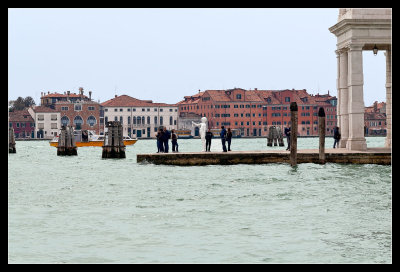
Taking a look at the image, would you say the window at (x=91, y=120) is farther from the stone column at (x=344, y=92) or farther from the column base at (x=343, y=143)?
the stone column at (x=344, y=92)

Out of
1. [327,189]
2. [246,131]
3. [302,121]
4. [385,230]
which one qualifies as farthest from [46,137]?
[385,230]

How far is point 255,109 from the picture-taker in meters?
163

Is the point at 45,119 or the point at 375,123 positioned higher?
the point at 45,119

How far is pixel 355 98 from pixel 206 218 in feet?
63.8

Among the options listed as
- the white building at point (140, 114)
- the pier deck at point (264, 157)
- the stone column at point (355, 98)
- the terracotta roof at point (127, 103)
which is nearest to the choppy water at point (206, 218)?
the pier deck at point (264, 157)

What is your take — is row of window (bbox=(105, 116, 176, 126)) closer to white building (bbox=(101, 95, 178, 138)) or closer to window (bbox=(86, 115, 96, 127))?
white building (bbox=(101, 95, 178, 138))

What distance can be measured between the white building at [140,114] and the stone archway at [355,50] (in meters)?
125

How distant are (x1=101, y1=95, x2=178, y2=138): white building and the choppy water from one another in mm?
128386

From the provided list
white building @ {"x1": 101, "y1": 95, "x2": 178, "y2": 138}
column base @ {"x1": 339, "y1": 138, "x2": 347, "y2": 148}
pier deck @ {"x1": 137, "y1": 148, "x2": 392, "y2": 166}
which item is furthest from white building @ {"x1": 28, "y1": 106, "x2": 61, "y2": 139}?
pier deck @ {"x1": 137, "y1": 148, "x2": 392, "y2": 166}

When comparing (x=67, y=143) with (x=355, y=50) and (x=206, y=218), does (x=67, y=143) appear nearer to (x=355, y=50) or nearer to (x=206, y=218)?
(x=355, y=50)

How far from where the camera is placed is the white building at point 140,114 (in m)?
160

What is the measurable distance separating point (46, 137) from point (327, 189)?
441 ft

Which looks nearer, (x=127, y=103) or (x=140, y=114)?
(x=127, y=103)

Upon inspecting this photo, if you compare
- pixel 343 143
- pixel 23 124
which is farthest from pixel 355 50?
pixel 23 124
